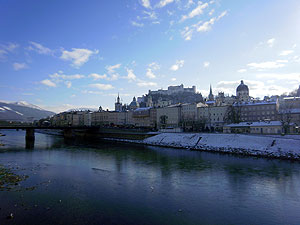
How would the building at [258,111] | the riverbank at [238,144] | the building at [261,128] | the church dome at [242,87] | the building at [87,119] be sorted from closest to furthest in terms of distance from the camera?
the riverbank at [238,144], the building at [261,128], the building at [258,111], the church dome at [242,87], the building at [87,119]

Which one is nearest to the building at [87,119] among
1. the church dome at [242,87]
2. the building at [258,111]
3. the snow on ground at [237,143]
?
the snow on ground at [237,143]

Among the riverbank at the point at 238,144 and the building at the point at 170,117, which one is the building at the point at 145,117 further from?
the riverbank at the point at 238,144

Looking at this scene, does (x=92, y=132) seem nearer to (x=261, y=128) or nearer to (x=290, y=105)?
(x=261, y=128)

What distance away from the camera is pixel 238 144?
4469 cm

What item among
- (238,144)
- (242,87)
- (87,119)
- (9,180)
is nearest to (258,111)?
(242,87)

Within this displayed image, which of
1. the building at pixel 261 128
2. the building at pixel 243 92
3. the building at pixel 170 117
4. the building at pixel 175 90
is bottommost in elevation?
the building at pixel 261 128

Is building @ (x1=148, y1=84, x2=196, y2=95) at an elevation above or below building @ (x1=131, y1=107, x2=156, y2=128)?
above

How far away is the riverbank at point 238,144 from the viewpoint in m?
37.0

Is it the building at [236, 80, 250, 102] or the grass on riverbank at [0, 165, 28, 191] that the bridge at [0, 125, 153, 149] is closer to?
the grass on riverbank at [0, 165, 28, 191]

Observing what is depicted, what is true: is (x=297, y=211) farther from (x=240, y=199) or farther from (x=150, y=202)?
(x=150, y=202)

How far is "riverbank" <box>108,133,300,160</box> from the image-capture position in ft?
121

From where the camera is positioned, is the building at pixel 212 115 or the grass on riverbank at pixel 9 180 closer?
the grass on riverbank at pixel 9 180

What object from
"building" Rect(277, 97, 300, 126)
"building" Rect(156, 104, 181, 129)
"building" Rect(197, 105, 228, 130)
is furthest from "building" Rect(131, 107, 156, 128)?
Answer: "building" Rect(277, 97, 300, 126)

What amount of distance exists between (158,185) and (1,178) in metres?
15.6
